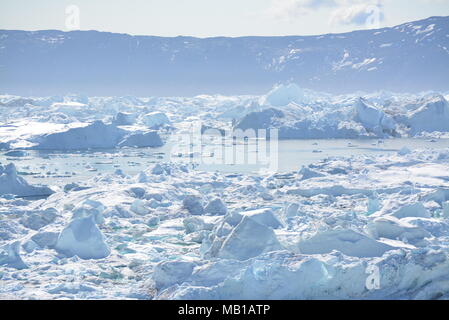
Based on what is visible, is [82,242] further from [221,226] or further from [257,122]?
[257,122]

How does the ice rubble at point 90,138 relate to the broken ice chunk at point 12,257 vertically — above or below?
above

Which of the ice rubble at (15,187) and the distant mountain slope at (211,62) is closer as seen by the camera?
the ice rubble at (15,187)

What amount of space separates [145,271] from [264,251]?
1282 millimetres

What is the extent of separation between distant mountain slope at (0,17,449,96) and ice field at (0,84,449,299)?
61.7 meters

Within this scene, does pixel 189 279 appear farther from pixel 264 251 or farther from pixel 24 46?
pixel 24 46

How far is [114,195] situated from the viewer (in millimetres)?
10375

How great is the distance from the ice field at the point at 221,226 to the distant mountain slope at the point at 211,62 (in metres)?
61.7

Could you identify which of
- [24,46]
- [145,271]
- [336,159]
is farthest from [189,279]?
[24,46]

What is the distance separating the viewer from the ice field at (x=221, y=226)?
5766mm

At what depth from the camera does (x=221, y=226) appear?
7434mm

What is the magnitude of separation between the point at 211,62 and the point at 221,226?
263 feet

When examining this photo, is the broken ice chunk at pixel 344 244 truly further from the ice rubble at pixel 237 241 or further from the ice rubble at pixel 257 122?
the ice rubble at pixel 257 122

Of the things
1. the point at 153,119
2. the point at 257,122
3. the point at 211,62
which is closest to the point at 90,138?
the point at 153,119

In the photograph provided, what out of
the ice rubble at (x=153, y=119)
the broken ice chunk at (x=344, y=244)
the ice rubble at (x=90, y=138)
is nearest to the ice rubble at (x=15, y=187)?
the broken ice chunk at (x=344, y=244)
